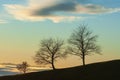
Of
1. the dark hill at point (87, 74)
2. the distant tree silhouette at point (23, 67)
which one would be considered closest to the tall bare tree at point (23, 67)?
the distant tree silhouette at point (23, 67)

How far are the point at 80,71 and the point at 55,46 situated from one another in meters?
28.2

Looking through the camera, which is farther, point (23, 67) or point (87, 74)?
point (23, 67)

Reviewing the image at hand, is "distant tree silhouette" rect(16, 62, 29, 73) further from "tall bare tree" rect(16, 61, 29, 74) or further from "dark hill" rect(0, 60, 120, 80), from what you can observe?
"dark hill" rect(0, 60, 120, 80)

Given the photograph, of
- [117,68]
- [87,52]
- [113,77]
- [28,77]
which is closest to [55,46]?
[87,52]

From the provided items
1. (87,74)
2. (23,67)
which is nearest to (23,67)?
(23,67)

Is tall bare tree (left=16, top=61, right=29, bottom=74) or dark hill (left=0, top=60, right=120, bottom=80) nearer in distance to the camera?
dark hill (left=0, top=60, right=120, bottom=80)

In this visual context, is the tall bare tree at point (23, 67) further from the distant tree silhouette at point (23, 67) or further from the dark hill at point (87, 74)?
the dark hill at point (87, 74)

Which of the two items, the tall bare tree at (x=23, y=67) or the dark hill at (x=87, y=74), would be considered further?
the tall bare tree at (x=23, y=67)

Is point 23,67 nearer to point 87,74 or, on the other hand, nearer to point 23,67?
point 23,67

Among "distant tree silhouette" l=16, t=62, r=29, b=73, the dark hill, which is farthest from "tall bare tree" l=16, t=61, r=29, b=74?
the dark hill

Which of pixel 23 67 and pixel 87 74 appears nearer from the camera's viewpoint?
pixel 87 74

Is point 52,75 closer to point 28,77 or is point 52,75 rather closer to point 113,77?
point 28,77

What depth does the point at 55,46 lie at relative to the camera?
361 ft

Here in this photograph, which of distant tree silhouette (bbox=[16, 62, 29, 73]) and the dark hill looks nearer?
the dark hill
